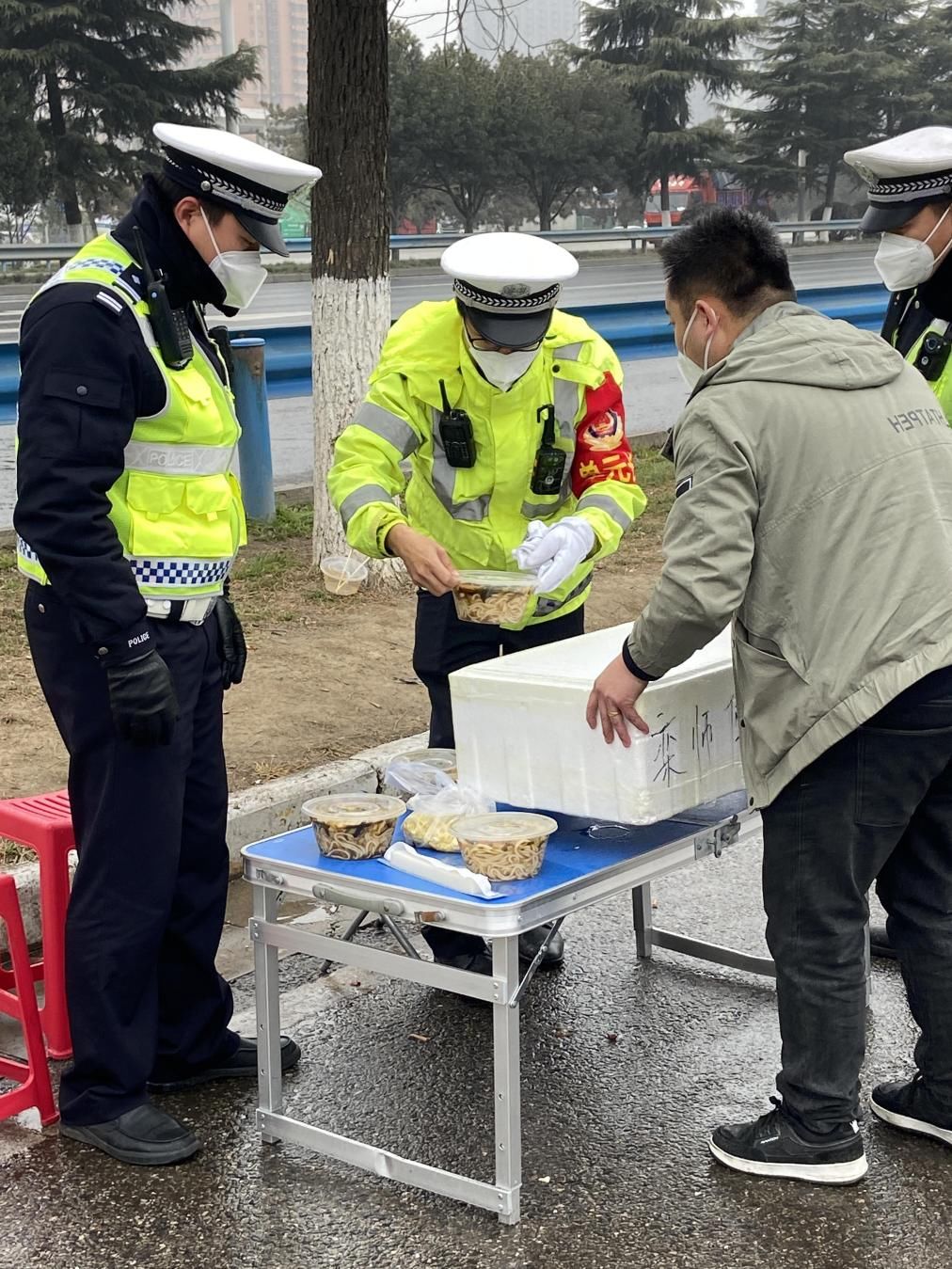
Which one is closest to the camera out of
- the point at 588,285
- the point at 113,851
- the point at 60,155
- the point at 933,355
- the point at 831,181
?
the point at 113,851

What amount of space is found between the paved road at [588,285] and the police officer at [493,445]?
562 inches

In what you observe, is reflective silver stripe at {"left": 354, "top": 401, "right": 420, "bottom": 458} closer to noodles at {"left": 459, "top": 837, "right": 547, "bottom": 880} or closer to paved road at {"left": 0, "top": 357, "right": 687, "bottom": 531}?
noodles at {"left": 459, "top": 837, "right": 547, "bottom": 880}

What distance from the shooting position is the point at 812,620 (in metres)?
2.84

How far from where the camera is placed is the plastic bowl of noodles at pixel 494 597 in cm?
344

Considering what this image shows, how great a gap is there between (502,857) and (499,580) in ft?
2.65

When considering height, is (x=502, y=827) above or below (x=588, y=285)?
below

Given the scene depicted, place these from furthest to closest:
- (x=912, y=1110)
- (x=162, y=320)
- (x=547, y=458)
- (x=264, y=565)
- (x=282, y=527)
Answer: (x=282, y=527) → (x=264, y=565) → (x=547, y=458) → (x=912, y=1110) → (x=162, y=320)

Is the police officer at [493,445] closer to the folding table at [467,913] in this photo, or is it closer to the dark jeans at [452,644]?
the dark jeans at [452,644]

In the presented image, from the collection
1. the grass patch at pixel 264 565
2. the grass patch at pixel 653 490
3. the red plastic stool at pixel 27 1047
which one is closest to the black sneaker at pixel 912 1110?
the red plastic stool at pixel 27 1047

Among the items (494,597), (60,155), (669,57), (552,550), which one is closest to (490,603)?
(494,597)

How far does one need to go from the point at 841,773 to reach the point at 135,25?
45.5 metres

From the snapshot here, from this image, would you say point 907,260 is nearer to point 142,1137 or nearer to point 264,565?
point 142,1137

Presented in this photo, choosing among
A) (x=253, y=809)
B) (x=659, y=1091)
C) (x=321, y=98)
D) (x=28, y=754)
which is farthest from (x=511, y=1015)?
(x=321, y=98)

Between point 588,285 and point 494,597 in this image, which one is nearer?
point 494,597
